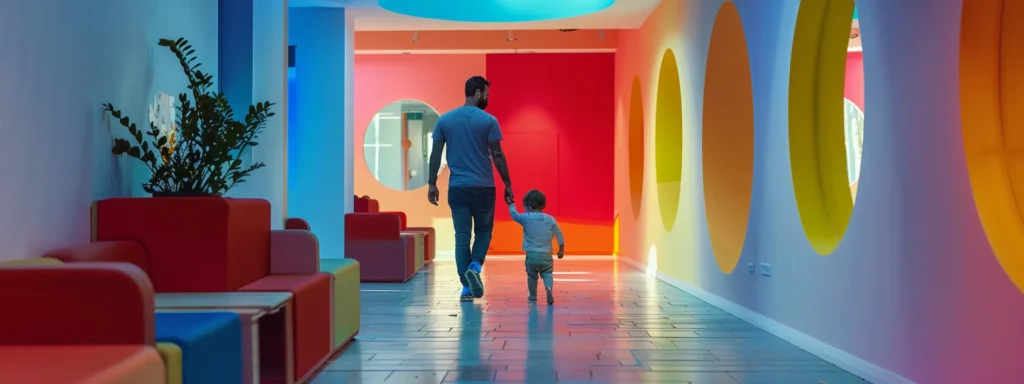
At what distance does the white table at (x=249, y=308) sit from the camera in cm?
272

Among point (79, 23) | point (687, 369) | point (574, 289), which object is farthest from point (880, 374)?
point (574, 289)

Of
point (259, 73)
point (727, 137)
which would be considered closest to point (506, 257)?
point (727, 137)

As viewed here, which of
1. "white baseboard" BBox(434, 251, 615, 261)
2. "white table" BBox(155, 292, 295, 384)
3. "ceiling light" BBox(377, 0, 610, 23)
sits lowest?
"white baseboard" BBox(434, 251, 615, 261)

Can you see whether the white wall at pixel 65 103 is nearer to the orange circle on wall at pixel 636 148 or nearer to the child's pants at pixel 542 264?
the child's pants at pixel 542 264

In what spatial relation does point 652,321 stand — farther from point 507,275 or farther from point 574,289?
point 507,275

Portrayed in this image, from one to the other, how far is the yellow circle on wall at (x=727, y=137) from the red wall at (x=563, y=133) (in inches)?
231

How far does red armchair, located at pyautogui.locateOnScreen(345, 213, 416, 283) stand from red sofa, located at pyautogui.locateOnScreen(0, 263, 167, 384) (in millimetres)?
6340

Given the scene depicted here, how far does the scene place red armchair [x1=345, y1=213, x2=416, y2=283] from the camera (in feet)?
28.0

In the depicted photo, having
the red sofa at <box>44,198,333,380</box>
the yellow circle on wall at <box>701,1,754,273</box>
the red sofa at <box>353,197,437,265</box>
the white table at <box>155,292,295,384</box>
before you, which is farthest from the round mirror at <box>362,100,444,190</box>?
the white table at <box>155,292,295,384</box>

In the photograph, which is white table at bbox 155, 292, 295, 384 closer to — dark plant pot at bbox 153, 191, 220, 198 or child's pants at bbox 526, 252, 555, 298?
dark plant pot at bbox 153, 191, 220, 198

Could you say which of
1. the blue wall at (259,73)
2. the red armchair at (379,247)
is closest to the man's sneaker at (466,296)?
the blue wall at (259,73)

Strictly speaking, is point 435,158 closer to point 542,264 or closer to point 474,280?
point 474,280

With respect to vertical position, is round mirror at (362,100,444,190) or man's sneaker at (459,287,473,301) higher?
round mirror at (362,100,444,190)

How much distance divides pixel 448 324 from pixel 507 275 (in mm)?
4019
